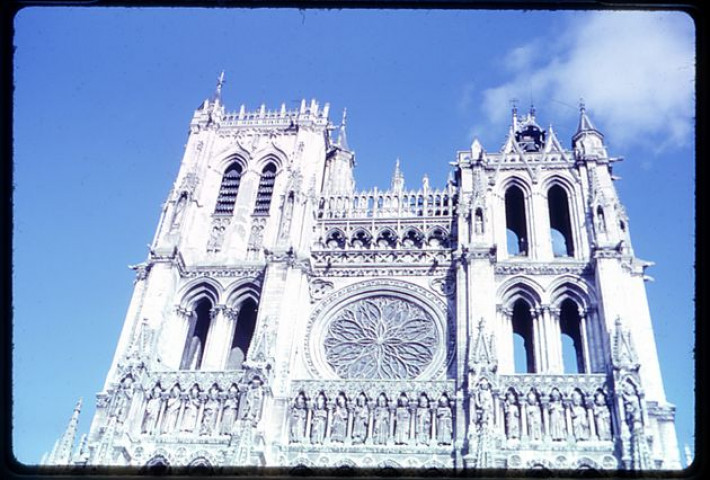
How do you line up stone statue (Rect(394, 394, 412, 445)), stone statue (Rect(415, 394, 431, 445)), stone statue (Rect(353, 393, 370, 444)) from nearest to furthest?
1. stone statue (Rect(415, 394, 431, 445))
2. stone statue (Rect(394, 394, 412, 445))
3. stone statue (Rect(353, 393, 370, 444))

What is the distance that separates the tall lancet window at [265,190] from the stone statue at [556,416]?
1372 centimetres

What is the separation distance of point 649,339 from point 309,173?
1426cm

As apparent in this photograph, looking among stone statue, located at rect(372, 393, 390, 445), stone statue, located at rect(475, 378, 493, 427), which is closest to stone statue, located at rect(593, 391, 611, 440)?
stone statue, located at rect(475, 378, 493, 427)

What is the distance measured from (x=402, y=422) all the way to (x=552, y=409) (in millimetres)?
4413

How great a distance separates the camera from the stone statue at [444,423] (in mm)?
21438

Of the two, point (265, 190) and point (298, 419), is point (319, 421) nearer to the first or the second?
point (298, 419)

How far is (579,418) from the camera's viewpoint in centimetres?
2153

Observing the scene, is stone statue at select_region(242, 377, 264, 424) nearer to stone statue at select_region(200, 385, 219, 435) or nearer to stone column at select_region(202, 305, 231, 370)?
stone statue at select_region(200, 385, 219, 435)

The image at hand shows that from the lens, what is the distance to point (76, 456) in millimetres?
21922

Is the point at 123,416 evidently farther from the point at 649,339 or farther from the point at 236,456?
the point at 649,339

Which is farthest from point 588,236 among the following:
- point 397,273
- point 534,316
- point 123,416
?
point 123,416

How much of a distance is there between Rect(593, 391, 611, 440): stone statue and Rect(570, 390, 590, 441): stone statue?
0.30 m

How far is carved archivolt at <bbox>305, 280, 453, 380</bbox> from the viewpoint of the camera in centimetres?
2427
